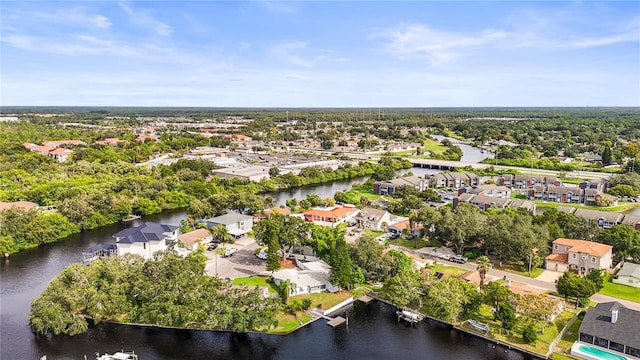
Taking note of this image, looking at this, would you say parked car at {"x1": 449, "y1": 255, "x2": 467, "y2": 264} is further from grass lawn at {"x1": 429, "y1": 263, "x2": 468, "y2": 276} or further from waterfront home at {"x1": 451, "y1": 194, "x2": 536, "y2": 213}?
waterfront home at {"x1": 451, "y1": 194, "x2": 536, "y2": 213}

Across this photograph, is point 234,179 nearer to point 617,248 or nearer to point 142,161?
point 142,161

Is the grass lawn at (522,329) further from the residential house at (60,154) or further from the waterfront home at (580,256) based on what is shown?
the residential house at (60,154)

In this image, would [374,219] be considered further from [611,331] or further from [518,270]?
[611,331]

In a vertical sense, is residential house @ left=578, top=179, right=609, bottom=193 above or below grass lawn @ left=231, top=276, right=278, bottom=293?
above

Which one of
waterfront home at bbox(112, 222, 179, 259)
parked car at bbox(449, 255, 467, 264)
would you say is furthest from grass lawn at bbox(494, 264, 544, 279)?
waterfront home at bbox(112, 222, 179, 259)

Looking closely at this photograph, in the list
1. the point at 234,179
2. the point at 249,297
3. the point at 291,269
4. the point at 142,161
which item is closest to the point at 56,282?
the point at 249,297

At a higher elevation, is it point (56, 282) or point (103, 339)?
point (56, 282)
